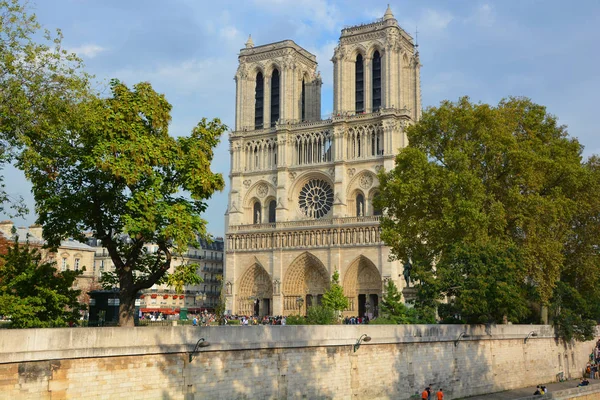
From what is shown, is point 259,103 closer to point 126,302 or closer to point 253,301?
point 253,301

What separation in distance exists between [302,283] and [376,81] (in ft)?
54.6

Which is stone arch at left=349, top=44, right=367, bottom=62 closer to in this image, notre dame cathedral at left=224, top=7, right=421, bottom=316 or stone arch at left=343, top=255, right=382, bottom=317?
notre dame cathedral at left=224, top=7, right=421, bottom=316

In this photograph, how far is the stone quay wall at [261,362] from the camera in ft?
44.6

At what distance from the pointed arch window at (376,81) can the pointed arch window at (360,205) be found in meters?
6.93

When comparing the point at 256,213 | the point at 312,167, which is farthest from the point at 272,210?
the point at 312,167

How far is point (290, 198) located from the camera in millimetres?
54062

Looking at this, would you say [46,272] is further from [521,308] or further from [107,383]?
[521,308]

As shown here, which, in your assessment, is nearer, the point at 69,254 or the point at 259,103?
the point at 69,254

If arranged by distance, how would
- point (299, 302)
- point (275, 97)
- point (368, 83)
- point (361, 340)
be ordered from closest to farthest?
point (361, 340)
point (299, 302)
point (368, 83)
point (275, 97)

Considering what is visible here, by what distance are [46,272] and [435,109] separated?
18428 millimetres

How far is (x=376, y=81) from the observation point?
53375 mm

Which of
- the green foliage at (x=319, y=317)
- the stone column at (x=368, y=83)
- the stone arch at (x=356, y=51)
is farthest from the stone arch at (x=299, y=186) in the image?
the green foliage at (x=319, y=317)

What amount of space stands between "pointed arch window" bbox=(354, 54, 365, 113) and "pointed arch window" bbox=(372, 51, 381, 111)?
0.86 meters

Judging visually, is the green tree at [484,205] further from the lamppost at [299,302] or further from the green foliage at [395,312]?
the lamppost at [299,302]
